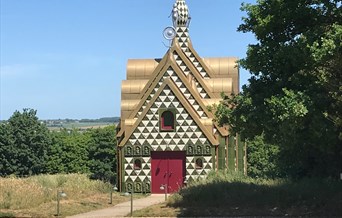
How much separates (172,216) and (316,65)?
697 centimetres

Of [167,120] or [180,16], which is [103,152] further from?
[180,16]

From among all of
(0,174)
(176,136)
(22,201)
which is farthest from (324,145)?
(0,174)

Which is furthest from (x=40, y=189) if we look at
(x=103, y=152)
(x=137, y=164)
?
(x=103, y=152)

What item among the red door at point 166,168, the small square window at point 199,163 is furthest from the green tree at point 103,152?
the small square window at point 199,163

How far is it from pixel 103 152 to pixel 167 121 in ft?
39.2

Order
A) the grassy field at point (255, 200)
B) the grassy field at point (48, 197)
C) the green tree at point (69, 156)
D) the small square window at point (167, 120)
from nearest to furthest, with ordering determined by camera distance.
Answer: the grassy field at point (255, 200) → the grassy field at point (48, 197) → the small square window at point (167, 120) → the green tree at point (69, 156)

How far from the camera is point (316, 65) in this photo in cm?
1367

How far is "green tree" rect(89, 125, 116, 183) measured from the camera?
4059 cm

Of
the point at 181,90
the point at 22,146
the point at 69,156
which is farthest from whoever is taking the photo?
the point at 69,156

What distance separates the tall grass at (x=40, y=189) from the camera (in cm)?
2022

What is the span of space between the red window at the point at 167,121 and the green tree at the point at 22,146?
13.8 m

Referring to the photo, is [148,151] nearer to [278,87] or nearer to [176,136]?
[176,136]

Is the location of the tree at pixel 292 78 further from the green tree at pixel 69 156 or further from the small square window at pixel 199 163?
the green tree at pixel 69 156

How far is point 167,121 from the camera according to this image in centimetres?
3078
